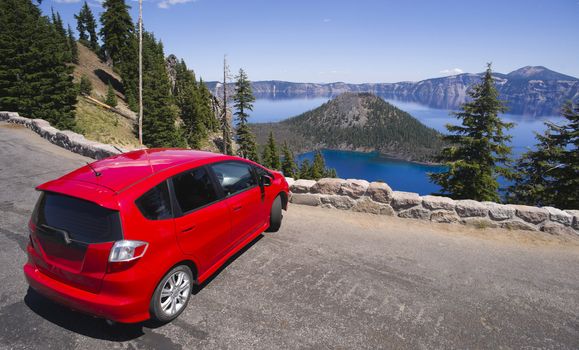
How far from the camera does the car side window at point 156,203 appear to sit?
3.52m

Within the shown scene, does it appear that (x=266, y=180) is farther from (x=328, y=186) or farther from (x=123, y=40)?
(x=123, y=40)

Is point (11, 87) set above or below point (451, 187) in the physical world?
above

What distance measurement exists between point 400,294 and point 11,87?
3064 centimetres

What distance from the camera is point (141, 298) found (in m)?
3.41

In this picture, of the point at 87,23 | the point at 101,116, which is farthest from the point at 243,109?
the point at 87,23

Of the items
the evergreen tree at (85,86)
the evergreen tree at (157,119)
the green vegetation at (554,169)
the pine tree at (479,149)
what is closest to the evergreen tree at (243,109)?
the evergreen tree at (157,119)

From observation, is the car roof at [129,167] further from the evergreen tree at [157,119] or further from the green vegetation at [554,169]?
the evergreen tree at [157,119]

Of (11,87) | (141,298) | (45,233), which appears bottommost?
(141,298)

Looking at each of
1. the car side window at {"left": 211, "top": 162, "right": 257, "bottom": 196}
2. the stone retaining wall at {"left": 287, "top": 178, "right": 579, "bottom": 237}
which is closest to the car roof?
the car side window at {"left": 211, "top": 162, "right": 257, "bottom": 196}

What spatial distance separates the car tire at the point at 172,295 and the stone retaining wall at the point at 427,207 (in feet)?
16.2

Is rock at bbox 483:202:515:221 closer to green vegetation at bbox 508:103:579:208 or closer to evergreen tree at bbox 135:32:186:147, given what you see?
green vegetation at bbox 508:103:579:208

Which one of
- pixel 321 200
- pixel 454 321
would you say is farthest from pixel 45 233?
pixel 321 200

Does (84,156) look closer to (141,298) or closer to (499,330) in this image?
(141,298)

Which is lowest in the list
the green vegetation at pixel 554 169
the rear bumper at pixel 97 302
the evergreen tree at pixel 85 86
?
the green vegetation at pixel 554 169
